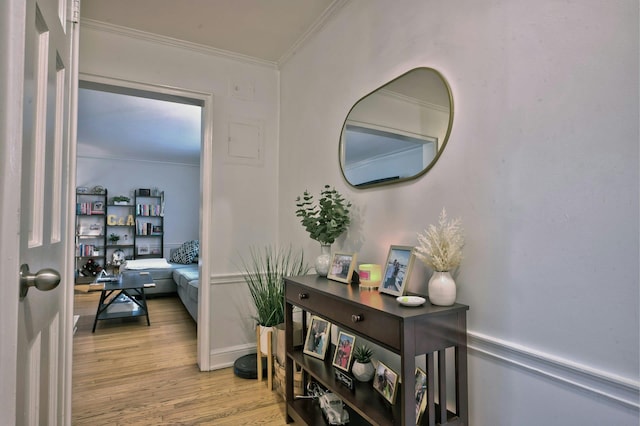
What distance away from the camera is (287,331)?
2043 mm

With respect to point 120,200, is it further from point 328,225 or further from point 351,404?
point 351,404

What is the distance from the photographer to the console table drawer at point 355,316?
1253 millimetres

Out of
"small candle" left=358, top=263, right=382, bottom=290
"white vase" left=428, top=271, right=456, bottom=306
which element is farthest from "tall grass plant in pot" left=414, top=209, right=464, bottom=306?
"small candle" left=358, top=263, right=382, bottom=290

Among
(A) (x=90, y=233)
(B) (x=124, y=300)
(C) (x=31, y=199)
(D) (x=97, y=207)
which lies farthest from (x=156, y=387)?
(D) (x=97, y=207)

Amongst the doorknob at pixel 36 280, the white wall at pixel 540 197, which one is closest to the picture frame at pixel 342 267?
the white wall at pixel 540 197

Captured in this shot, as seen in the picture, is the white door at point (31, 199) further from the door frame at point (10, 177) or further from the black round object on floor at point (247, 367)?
the black round object on floor at point (247, 367)

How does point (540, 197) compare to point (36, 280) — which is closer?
point (36, 280)

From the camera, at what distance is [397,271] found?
1524mm

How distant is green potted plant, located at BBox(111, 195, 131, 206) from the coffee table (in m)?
2.56

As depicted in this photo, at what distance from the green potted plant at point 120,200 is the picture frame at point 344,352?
6.25m

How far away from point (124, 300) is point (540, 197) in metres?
4.93

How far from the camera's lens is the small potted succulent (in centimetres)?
169

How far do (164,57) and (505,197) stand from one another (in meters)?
2.60

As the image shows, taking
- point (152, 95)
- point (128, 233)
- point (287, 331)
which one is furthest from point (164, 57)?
point (128, 233)
